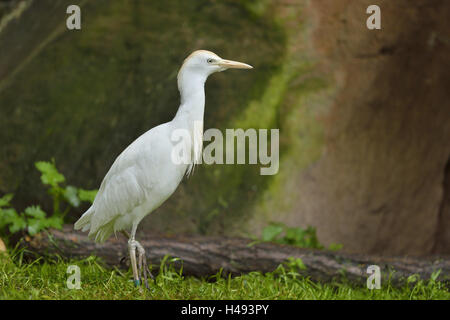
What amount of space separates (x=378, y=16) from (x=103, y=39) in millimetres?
2959

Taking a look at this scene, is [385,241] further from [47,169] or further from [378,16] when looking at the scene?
[47,169]

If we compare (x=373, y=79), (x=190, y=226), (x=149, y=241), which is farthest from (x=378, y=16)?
(x=149, y=241)

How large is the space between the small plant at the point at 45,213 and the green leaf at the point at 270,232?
64.6 inches

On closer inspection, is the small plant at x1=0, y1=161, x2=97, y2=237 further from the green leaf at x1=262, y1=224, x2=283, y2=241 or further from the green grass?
the green leaf at x1=262, y1=224, x2=283, y2=241

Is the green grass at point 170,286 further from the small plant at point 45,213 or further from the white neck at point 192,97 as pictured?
the white neck at point 192,97

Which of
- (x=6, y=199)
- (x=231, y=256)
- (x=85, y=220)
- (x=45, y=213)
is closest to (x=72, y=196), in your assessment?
(x=45, y=213)

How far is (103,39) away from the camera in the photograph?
6668 mm

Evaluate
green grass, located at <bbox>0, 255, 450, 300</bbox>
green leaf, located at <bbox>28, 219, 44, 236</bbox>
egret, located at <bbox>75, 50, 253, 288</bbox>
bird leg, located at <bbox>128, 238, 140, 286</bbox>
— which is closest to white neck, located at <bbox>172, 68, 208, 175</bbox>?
egret, located at <bbox>75, 50, 253, 288</bbox>

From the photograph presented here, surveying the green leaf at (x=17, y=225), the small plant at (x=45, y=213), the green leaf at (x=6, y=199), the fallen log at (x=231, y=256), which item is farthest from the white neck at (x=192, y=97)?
the green leaf at (x=6, y=199)

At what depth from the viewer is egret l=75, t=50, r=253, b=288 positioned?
162 inches

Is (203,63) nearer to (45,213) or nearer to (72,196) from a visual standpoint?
(72,196)

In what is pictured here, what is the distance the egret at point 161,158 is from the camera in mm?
4125

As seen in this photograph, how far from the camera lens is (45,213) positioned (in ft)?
18.8
